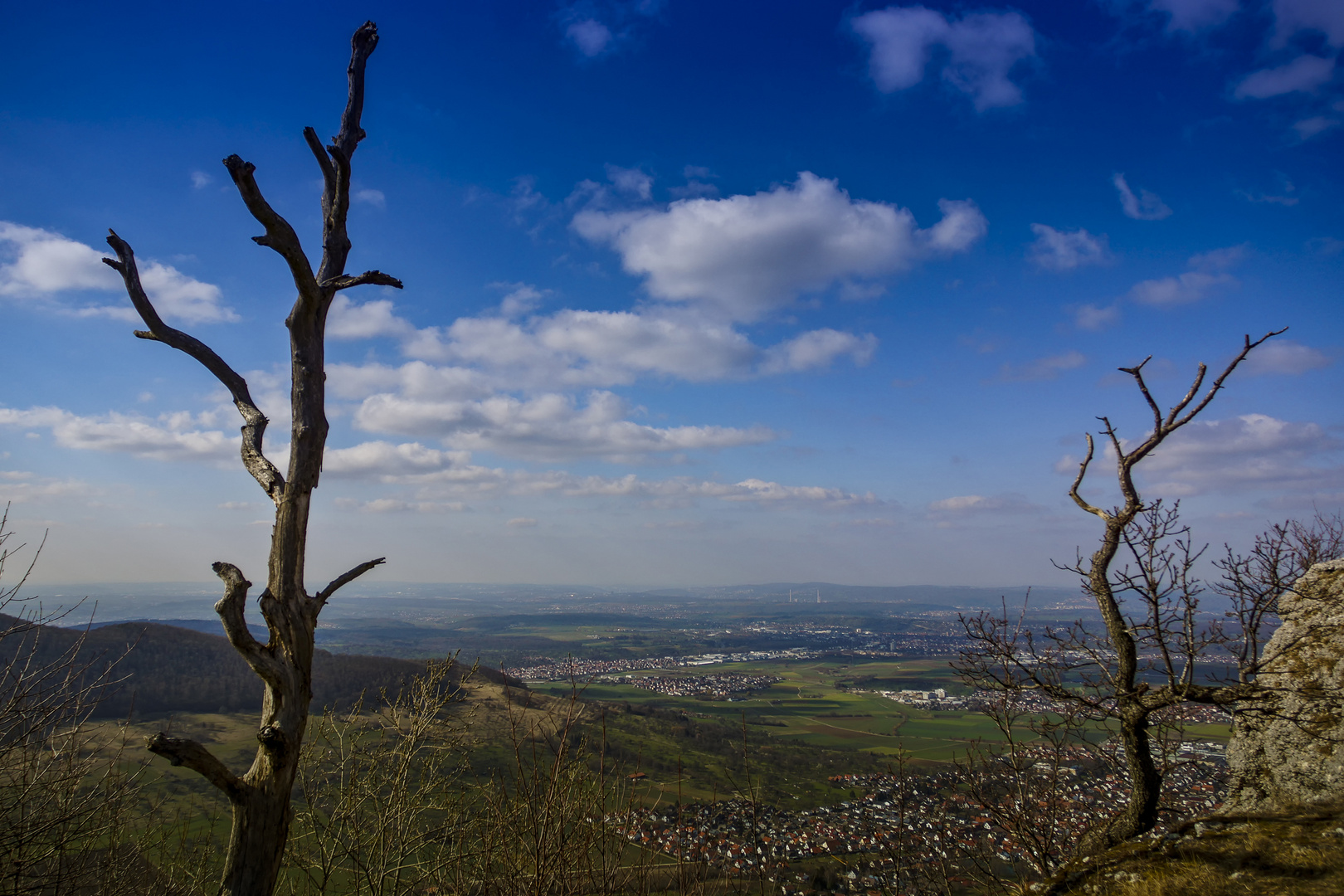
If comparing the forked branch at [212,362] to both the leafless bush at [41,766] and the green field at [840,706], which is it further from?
the green field at [840,706]

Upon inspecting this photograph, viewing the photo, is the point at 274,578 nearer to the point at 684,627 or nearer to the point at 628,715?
the point at 628,715

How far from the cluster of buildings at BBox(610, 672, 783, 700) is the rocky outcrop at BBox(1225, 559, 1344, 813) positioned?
8169cm

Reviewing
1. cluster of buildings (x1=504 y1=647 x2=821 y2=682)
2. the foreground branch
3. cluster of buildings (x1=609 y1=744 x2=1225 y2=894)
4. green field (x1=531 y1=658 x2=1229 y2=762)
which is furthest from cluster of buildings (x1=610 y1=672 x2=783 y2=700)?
the foreground branch

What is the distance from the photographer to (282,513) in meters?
4.39

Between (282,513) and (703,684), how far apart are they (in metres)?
94.0

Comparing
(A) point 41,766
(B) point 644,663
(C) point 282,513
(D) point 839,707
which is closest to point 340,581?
(C) point 282,513

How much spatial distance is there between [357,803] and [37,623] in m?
3.56

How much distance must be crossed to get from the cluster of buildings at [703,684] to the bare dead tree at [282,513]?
84.0 meters

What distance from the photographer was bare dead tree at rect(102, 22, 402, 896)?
12.4ft

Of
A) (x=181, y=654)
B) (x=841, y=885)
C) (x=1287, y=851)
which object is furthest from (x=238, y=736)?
(x=1287, y=851)

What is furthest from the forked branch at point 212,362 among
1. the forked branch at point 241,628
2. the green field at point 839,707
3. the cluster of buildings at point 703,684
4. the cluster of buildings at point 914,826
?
the cluster of buildings at point 703,684

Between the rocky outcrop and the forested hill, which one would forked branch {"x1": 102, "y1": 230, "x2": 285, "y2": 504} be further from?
the forested hill

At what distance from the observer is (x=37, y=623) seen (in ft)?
19.0

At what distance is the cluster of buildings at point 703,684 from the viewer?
279 feet
